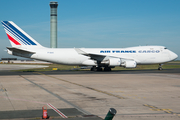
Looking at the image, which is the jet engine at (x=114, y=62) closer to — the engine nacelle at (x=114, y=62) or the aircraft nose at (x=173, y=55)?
the engine nacelle at (x=114, y=62)

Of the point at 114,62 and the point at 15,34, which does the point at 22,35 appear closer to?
the point at 15,34

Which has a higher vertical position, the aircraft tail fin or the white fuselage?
the aircraft tail fin

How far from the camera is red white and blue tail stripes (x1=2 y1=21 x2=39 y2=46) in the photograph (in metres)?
38.8

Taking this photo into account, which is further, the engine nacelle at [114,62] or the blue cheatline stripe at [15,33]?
the blue cheatline stripe at [15,33]

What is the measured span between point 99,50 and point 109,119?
121 feet

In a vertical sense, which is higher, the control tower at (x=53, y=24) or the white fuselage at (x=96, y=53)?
the control tower at (x=53, y=24)

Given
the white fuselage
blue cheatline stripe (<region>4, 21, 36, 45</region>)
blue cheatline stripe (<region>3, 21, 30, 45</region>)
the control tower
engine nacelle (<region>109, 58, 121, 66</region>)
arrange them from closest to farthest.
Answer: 1. engine nacelle (<region>109, 58, 121, 66</region>)
2. blue cheatline stripe (<region>3, 21, 30, 45</region>)
3. blue cheatline stripe (<region>4, 21, 36, 45</region>)
4. the white fuselage
5. the control tower

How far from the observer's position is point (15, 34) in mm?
39125

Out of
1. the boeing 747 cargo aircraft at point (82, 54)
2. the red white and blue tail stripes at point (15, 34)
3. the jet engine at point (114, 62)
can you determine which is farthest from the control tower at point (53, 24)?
the jet engine at point (114, 62)

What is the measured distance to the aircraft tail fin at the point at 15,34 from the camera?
38.8m

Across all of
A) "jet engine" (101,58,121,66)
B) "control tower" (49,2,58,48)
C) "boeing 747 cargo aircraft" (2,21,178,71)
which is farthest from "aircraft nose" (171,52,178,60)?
"control tower" (49,2,58,48)

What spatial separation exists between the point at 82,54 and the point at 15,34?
1307 cm

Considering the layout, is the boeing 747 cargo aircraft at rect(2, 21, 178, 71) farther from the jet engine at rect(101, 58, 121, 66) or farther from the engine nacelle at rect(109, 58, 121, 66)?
the engine nacelle at rect(109, 58, 121, 66)

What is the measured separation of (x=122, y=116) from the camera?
869 centimetres
